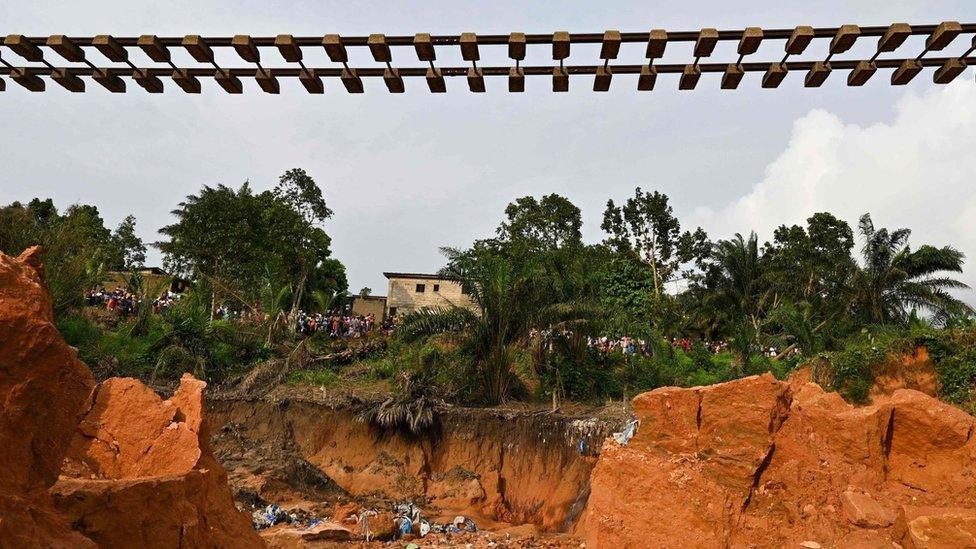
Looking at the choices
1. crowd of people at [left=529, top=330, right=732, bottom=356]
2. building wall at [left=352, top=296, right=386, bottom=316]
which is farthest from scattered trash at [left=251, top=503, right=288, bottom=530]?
building wall at [left=352, top=296, right=386, bottom=316]

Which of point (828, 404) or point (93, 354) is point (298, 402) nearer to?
point (93, 354)

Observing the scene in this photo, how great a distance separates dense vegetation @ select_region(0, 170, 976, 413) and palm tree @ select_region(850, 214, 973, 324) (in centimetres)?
6

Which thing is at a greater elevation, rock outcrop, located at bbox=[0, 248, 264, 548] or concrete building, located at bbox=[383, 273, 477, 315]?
concrete building, located at bbox=[383, 273, 477, 315]

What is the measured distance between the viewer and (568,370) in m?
22.6

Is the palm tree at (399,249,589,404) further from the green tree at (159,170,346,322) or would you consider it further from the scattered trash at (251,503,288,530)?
the green tree at (159,170,346,322)

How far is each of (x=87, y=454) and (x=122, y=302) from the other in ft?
89.2

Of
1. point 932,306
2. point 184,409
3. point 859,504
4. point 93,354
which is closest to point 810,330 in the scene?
point 932,306

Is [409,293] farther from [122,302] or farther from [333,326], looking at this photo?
[122,302]

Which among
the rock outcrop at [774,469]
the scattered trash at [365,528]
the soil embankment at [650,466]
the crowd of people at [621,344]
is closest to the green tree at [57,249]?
the scattered trash at [365,528]

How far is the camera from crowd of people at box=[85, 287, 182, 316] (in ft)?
101

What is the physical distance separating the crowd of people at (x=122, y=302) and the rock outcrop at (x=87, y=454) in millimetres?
25004

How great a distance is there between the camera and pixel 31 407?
3.87 m

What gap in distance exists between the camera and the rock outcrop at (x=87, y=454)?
3.77 meters

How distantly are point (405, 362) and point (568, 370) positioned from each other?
5884mm
